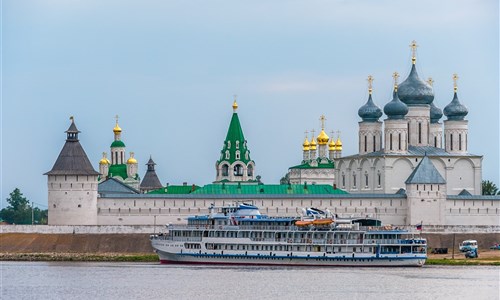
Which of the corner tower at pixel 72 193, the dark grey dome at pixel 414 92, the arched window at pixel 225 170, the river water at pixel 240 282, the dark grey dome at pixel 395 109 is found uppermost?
the dark grey dome at pixel 414 92

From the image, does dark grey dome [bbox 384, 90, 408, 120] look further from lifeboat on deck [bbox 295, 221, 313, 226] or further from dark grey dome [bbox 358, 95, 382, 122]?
lifeboat on deck [bbox 295, 221, 313, 226]

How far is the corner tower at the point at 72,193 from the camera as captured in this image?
119 meters

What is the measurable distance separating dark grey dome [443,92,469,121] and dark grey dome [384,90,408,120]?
515 cm

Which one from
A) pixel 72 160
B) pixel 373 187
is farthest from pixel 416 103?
pixel 72 160

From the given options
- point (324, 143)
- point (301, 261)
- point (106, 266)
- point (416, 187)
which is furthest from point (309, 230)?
point (324, 143)

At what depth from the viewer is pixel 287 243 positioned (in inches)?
4033

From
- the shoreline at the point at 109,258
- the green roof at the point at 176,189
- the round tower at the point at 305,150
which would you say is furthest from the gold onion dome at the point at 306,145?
the shoreline at the point at 109,258

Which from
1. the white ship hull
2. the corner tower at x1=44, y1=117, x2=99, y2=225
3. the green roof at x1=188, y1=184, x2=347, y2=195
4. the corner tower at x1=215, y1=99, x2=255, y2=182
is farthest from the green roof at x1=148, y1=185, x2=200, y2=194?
the white ship hull

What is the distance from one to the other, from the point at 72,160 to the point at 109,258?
Answer: 1400 cm

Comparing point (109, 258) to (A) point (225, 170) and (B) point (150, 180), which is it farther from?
(B) point (150, 180)

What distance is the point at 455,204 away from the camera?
124625mm

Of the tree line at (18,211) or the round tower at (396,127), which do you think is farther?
the tree line at (18,211)

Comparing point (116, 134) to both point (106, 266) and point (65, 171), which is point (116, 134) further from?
point (106, 266)

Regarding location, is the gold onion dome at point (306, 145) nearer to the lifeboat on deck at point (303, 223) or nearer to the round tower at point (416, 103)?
the round tower at point (416, 103)
